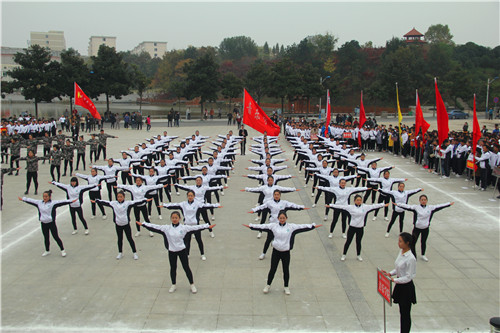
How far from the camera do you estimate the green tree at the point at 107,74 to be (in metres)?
45.3

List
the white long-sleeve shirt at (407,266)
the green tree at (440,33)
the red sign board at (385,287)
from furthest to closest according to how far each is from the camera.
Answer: the green tree at (440,33)
the white long-sleeve shirt at (407,266)
the red sign board at (385,287)

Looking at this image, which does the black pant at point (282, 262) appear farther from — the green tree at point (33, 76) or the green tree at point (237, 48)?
the green tree at point (237, 48)

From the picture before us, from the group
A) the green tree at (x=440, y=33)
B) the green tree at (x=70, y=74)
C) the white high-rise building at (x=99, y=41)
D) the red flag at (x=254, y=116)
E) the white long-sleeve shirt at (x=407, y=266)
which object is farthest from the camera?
the white high-rise building at (x=99, y=41)

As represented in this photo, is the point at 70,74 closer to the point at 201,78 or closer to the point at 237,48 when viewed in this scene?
the point at 201,78

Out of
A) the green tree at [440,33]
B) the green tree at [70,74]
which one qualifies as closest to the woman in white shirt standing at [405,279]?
the green tree at [70,74]

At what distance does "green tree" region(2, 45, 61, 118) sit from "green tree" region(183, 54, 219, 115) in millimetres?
14874

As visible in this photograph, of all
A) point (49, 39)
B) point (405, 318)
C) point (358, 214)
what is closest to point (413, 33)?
point (358, 214)

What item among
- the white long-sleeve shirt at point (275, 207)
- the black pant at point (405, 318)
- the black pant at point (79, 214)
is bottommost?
the black pant at point (405, 318)

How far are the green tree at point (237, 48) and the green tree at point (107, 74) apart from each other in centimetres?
5641

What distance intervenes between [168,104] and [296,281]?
7466 centimetres

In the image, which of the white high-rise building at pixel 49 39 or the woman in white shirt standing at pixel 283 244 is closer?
the woman in white shirt standing at pixel 283 244

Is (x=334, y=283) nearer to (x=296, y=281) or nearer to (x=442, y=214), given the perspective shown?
(x=296, y=281)

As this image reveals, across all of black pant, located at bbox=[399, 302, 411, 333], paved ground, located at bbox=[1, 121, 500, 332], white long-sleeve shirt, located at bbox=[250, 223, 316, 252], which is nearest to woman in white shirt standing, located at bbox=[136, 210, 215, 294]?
paved ground, located at bbox=[1, 121, 500, 332]

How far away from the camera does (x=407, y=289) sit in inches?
252
